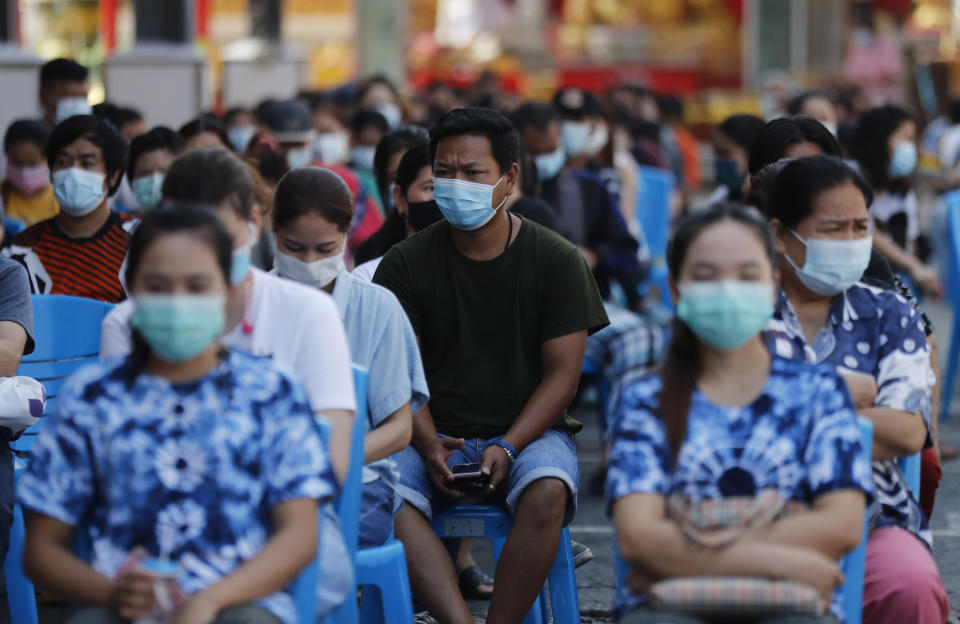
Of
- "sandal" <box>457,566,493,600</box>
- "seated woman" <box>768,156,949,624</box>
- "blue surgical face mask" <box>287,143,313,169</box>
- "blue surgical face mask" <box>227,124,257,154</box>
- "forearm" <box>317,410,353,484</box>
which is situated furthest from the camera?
"blue surgical face mask" <box>227,124,257,154</box>

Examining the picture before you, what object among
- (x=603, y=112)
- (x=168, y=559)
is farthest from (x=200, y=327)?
(x=603, y=112)

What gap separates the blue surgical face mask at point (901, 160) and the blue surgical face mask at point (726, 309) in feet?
14.9

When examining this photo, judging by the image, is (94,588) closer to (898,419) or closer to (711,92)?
(898,419)

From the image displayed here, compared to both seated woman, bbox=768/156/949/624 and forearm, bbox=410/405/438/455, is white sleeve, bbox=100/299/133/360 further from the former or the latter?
seated woman, bbox=768/156/949/624

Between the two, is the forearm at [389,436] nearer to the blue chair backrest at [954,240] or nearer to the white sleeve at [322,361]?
the white sleeve at [322,361]

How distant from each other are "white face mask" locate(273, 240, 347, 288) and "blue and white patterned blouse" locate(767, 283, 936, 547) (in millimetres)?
1065

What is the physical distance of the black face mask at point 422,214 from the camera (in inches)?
191

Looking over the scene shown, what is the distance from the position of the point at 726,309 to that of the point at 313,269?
1.21 meters

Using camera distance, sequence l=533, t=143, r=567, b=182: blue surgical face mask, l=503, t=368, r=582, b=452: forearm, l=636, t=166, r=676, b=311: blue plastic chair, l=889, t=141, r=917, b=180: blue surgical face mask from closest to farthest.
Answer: l=503, t=368, r=582, b=452: forearm < l=533, t=143, r=567, b=182: blue surgical face mask < l=889, t=141, r=917, b=180: blue surgical face mask < l=636, t=166, r=676, b=311: blue plastic chair

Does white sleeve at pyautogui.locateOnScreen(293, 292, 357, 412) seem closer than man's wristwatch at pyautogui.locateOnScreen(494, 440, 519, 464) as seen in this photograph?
Yes

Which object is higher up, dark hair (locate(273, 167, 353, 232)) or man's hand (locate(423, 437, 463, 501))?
dark hair (locate(273, 167, 353, 232))

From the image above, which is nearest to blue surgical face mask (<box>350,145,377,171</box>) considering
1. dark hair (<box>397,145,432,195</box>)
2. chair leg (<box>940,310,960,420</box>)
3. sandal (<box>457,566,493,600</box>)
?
chair leg (<box>940,310,960,420</box>)

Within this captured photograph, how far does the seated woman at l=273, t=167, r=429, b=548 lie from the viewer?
3.68m

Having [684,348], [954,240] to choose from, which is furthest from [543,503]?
[954,240]
